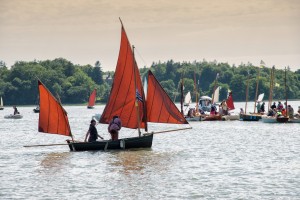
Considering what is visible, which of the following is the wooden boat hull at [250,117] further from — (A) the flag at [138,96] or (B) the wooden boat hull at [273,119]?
(A) the flag at [138,96]

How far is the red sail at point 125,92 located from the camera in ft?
171

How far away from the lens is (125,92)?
52625 mm

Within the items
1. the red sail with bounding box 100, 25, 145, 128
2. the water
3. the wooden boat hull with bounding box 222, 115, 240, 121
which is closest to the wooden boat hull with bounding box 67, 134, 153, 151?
the water

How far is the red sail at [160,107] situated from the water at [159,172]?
220 centimetres

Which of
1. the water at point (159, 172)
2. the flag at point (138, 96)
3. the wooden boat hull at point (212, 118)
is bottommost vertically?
the water at point (159, 172)

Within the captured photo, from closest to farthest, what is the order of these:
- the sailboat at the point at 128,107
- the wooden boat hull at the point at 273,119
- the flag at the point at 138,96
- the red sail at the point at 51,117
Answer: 1. the red sail at the point at 51,117
2. the sailboat at the point at 128,107
3. the flag at the point at 138,96
4. the wooden boat hull at the point at 273,119

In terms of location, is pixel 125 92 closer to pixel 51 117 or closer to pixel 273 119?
pixel 51 117

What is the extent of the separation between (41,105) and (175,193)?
64.2 ft

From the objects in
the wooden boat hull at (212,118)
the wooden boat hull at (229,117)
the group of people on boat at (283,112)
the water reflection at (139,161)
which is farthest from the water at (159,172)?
the wooden boat hull at (229,117)

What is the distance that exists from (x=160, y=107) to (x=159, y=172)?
12.0 m

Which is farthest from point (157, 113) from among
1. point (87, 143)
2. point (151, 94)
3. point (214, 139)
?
point (214, 139)

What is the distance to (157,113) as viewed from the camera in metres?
52.5

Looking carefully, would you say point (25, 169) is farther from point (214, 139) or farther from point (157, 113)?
point (214, 139)

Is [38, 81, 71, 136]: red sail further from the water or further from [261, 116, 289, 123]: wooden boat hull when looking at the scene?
[261, 116, 289, 123]: wooden boat hull
